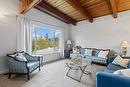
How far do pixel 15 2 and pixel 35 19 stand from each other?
1.21 m

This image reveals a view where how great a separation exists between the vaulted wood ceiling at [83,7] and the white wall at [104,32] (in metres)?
0.33

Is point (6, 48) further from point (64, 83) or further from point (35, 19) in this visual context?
point (64, 83)

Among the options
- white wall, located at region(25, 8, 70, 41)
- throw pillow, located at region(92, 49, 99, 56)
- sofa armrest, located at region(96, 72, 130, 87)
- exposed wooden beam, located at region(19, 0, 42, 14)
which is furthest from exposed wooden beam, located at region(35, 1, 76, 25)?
sofa armrest, located at region(96, 72, 130, 87)

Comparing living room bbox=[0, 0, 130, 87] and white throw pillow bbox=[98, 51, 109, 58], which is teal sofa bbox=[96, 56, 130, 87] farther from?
white throw pillow bbox=[98, 51, 109, 58]

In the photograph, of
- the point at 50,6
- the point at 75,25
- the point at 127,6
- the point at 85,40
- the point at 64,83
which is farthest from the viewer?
the point at 75,25

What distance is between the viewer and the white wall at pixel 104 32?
217 inches

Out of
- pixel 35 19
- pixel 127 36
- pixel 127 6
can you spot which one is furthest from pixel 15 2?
pixel 127 36

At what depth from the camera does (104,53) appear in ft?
18.5

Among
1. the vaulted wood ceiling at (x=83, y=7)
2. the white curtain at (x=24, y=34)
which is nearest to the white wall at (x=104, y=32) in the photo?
the vaulted wood ceiling at (x=83, y=7)

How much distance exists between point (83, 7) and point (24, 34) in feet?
10.1

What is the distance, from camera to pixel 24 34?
16.0 feet

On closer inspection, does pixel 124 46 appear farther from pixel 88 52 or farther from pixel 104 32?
pixel 88 52

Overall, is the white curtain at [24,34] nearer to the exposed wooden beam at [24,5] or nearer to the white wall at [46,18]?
the exposed wooden beam at [24,5]

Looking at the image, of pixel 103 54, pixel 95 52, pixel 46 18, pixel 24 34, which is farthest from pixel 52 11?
pixel 103 54
